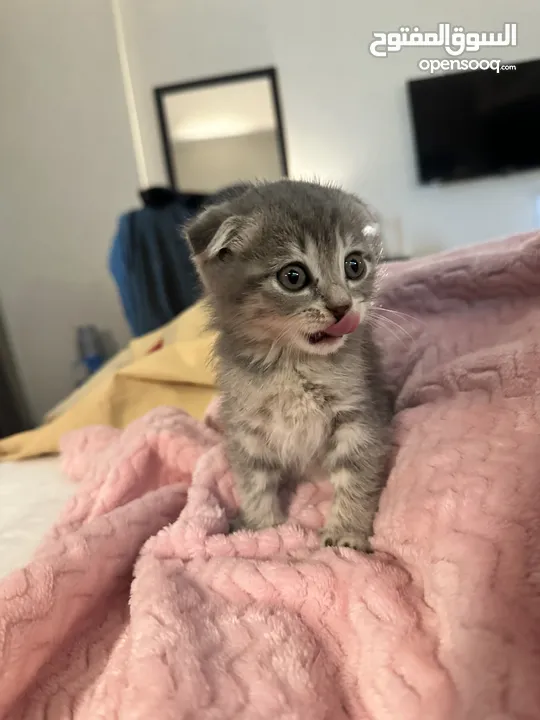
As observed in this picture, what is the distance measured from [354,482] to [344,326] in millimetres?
214

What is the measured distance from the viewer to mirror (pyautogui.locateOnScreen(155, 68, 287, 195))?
129 inches

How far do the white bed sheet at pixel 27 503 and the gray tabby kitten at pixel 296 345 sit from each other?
0.38m

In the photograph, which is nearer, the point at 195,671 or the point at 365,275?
the point at 195,671

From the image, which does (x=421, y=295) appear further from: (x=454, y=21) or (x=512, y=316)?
(x=454, y=21)

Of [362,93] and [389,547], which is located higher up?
[362,93]

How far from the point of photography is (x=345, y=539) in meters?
0.75

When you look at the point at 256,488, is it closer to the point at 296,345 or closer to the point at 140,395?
the point at 296,345

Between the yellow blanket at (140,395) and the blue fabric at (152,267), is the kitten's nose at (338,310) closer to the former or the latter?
the yellow blanket at (140,395)

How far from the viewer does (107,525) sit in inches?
31.5

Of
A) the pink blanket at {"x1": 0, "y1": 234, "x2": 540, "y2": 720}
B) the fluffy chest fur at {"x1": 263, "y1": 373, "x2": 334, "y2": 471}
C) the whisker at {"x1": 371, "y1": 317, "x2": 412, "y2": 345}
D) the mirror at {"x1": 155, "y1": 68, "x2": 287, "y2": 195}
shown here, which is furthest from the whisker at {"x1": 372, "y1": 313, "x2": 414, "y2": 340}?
the mirror at {"x1": 155, "y1": 68, "x2": 287, "y2": 195}

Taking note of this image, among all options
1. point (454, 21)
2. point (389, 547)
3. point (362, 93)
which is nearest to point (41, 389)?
point (362, 93)

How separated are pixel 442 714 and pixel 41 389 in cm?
347

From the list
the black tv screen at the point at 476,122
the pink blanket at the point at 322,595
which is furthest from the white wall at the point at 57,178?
the pink blanket at the point at 322,595

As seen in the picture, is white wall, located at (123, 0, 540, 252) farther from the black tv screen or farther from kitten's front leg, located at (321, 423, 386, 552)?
kitten's front leg, located at (321, 423, 386, 552)
